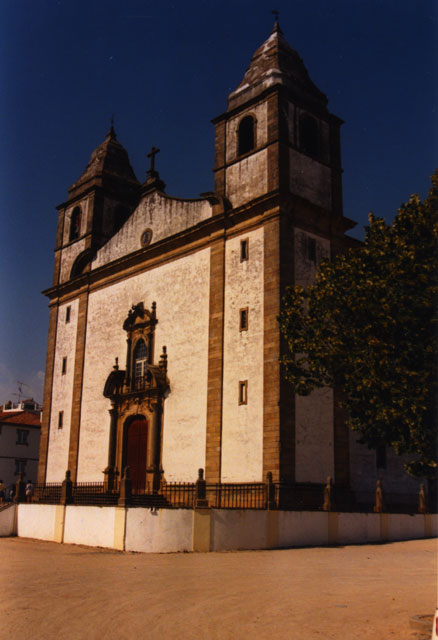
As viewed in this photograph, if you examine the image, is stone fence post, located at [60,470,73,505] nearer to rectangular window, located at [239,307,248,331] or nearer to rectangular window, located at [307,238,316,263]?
rectangular window, located at [239,307,248,331]

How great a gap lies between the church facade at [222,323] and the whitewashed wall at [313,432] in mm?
53

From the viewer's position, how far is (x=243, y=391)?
22.9 meters

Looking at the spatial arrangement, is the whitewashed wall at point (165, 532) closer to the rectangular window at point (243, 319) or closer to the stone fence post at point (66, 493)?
the stone fence post at point (66, 493)

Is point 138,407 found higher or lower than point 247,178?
lower

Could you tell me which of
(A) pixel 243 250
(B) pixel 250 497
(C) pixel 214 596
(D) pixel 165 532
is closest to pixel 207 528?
(D) pixel 165 532

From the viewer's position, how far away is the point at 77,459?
3022 cm

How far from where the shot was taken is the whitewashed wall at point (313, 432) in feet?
71.7

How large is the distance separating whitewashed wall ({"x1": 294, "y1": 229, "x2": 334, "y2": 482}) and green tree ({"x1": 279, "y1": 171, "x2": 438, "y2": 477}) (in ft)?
21.1

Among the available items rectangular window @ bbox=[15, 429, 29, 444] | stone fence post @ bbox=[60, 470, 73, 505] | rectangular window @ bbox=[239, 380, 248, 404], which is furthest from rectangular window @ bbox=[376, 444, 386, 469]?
rectangular window @ bbox=[15, 429, 29, 444]

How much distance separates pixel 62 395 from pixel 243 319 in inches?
492

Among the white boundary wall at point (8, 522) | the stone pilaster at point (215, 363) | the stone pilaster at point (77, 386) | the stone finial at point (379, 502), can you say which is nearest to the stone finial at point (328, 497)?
the stone finial at point (379, 502)

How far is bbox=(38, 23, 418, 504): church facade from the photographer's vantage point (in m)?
22.6

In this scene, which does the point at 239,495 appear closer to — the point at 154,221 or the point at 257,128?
the point at 154,221

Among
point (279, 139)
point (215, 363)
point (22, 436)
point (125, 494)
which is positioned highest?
point (279, 139)
